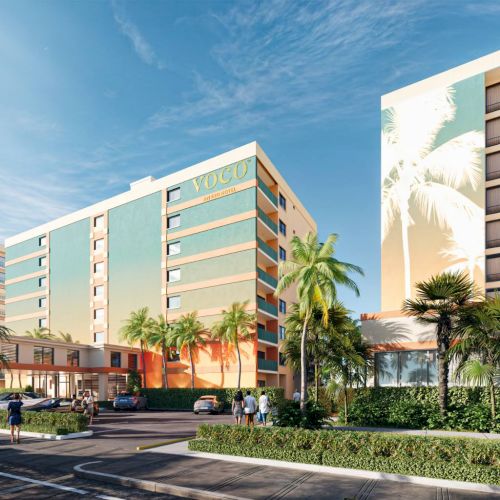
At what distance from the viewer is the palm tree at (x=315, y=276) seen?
23.8 metres

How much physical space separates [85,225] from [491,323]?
53.4 m

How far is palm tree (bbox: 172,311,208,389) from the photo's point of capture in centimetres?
4581

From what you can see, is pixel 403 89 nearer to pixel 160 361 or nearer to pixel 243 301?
pixel 243 301

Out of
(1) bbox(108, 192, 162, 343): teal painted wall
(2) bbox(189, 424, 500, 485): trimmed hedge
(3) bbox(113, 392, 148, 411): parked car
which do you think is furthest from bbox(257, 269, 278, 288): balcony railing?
(2) bbox(189, 424, 500, 485): trimmed hedge

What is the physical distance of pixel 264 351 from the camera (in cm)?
4959

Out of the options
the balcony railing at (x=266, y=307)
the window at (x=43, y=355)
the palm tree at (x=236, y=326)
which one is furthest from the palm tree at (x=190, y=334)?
the window at (x=43, y=355)

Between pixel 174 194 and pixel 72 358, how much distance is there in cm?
2093

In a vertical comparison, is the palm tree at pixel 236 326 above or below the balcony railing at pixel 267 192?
below

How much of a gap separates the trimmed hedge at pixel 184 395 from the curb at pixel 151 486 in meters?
27.5

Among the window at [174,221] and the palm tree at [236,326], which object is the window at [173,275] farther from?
the palm tree at [236,326]

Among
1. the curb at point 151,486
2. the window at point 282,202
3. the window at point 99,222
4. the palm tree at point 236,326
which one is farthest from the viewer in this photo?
the window at point 99,222

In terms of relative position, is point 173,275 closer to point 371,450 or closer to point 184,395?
point 184,395

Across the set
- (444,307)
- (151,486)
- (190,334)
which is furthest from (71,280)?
(151,486)

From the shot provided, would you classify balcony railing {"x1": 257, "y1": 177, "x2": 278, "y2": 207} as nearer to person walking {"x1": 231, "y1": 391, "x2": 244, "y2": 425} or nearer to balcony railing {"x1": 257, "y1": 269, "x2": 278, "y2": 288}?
balcony railing {"x1": 257, "y1": 269, "x2": 278, "y2": 288}
